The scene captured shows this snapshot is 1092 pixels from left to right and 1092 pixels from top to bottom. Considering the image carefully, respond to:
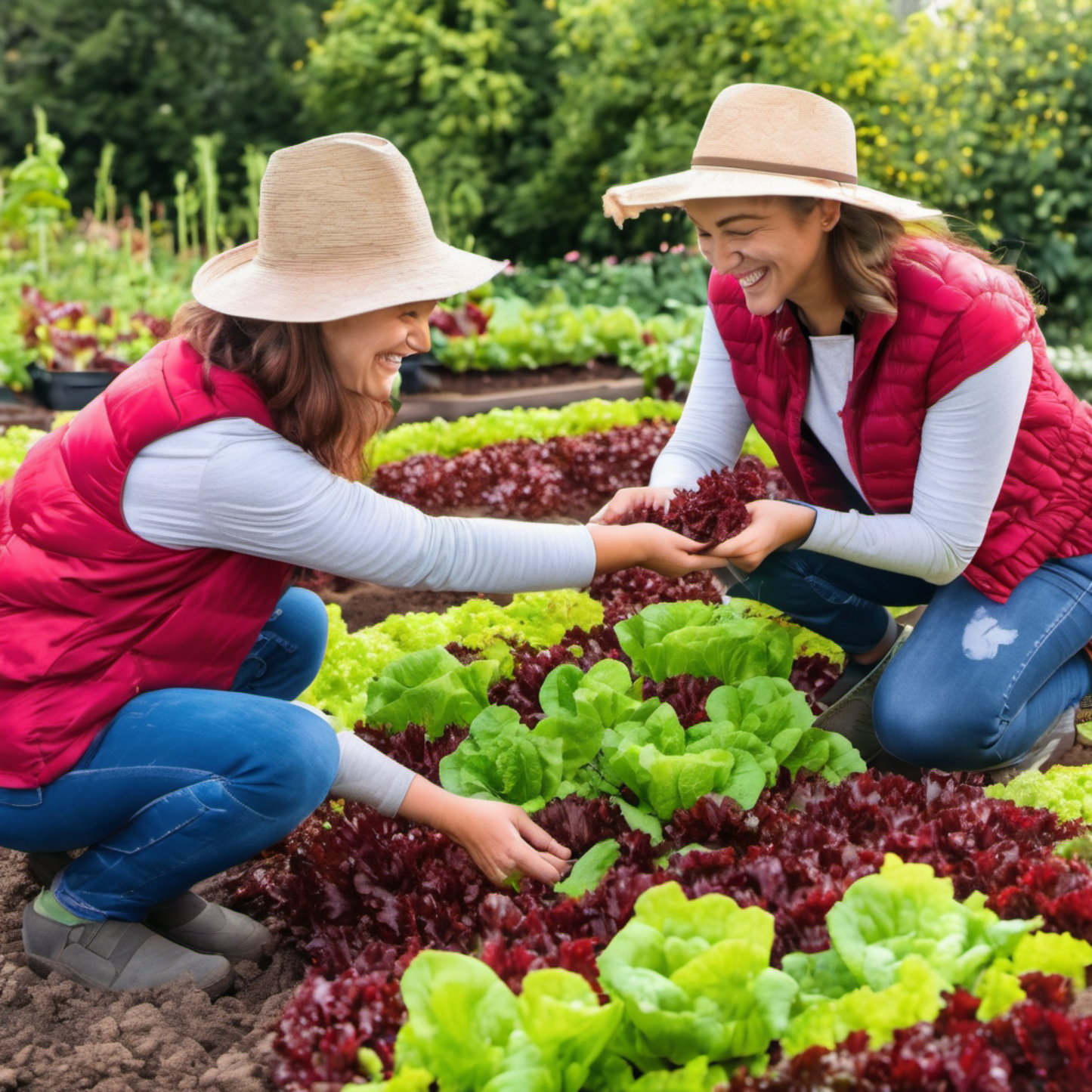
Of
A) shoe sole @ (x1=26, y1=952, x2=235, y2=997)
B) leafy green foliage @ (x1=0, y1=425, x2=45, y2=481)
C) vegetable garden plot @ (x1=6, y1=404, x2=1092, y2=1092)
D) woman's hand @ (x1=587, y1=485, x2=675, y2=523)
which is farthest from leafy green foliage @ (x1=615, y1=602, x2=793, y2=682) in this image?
leafy green foliage @ (x1=0, y1=425, x2=45, y2=481)

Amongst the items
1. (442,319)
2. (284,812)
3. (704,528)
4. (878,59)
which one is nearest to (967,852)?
(704,528)

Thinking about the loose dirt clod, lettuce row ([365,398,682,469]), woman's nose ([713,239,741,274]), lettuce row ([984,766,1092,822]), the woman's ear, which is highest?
the woman's ear

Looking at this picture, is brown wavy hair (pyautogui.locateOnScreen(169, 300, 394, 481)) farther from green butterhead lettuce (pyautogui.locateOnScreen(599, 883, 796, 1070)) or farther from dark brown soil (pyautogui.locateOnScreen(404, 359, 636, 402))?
dark brown soil (pyautogui.locateOnScreen(404, 359, 636, 402))

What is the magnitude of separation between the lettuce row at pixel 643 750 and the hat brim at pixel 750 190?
1055mm

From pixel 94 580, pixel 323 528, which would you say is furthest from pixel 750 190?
pixel 94 580

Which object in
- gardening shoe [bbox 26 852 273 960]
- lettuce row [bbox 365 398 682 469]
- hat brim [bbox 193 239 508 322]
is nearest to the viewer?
hat brim [bbox 193 239 508 322]

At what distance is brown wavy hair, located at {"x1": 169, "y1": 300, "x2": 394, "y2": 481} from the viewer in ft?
7.70

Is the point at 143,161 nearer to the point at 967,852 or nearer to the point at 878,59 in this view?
the point at 878,59

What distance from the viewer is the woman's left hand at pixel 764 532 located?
276cm

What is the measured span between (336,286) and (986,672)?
1791mm

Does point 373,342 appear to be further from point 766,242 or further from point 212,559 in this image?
point 766,242

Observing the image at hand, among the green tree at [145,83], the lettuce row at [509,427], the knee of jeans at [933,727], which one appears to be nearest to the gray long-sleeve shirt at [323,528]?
the knee of jeans at [933,727]

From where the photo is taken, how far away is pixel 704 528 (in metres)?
2.80

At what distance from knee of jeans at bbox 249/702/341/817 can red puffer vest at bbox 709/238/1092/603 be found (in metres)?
1.48
